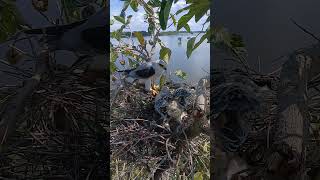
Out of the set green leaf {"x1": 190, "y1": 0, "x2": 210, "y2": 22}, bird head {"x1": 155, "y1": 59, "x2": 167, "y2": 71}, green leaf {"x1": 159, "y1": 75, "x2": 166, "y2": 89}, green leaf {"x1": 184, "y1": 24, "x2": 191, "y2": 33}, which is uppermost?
green leaf {"x1": 190, "y1": 0, "x2": 210, "y2": 22}

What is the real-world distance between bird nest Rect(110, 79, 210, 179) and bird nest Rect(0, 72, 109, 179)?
A: 0.28 metres

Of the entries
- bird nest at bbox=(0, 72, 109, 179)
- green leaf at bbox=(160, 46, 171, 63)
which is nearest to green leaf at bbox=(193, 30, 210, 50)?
green leaf at bbox=(160, 46, 171, 63)

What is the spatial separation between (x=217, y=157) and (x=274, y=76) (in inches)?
11.7

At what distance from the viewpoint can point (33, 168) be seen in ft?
3.55

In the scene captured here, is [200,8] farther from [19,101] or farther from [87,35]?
[19,101]

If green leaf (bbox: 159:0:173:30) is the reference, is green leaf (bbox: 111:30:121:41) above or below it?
below

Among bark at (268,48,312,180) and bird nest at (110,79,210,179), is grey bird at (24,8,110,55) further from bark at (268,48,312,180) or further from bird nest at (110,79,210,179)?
bark at (268,48,312,180)

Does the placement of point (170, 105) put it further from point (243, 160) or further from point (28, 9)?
point (28, 9)

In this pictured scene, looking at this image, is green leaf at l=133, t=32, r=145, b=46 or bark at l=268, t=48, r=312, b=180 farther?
green leaf at l=133, t=32, r=145, b=46

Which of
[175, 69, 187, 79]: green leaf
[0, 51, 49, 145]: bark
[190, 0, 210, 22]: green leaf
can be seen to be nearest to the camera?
[0, 51, 49, 145]: bark

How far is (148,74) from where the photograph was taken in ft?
4.50

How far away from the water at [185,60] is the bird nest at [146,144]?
0.09 metres

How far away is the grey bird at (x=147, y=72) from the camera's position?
4.46 ft

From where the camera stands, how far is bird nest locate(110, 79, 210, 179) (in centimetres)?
140
